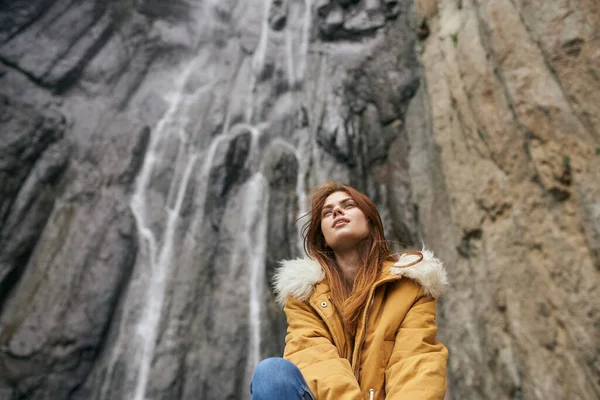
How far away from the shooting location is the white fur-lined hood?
6.62ft

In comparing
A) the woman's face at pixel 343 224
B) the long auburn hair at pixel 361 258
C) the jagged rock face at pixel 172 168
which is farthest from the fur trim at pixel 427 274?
the jagged rock face at pixel 172 168

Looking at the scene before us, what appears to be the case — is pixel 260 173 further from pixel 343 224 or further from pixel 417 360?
pixel 417 360

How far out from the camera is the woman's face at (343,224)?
7.34 ft

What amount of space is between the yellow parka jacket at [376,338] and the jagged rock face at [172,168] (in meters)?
4.75

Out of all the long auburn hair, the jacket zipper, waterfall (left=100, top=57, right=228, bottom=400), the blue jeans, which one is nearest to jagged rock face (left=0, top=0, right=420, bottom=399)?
waterfall (left=100, top=57, right=228, bottom=400)

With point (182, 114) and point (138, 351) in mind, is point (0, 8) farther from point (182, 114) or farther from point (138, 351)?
point (138, 351)

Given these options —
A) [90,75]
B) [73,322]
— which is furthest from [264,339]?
[90,75]

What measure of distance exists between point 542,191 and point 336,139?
435cm

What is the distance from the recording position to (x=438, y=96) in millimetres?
6531

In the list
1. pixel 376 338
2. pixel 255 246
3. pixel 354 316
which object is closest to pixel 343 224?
pixel 354 316

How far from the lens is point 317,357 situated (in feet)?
5.95

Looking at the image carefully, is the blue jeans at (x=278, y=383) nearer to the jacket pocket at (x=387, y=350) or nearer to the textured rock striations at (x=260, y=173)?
the jacket pocket at (x=387, y=350)

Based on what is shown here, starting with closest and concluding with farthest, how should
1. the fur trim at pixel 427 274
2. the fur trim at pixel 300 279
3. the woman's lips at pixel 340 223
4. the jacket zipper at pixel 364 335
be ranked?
the jacket zipper at pixel 364 335 < the fur trim at pixel 427 274 < the fur trim at pixel 300 279 < the woman's lips at pixel 340 223

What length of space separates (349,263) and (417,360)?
662 mm
